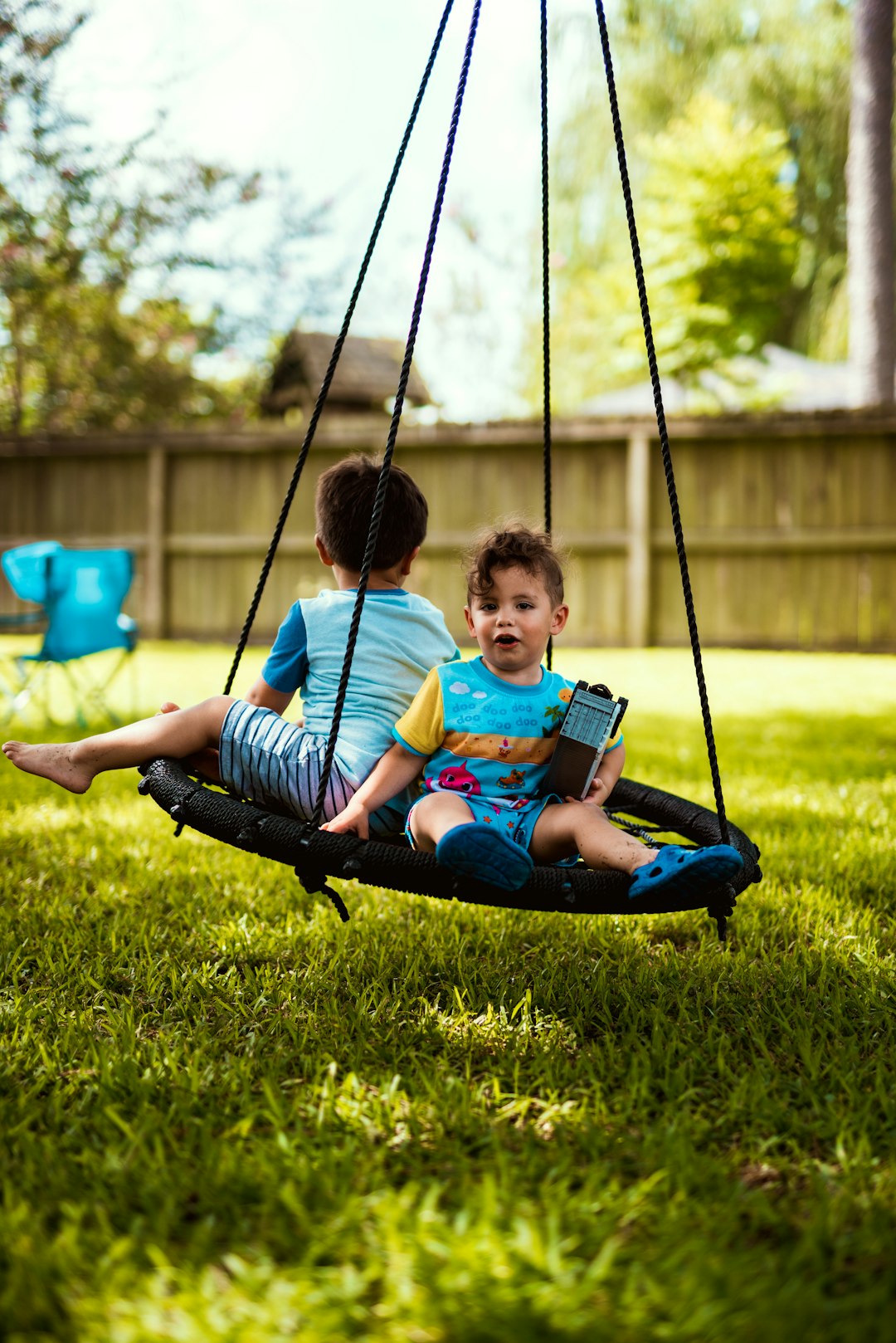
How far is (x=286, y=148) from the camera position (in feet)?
59.2

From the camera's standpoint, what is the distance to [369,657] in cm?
249

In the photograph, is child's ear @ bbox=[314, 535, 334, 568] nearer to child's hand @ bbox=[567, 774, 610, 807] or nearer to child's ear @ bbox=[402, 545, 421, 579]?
child's ear @ bbox=[402, 545, 421, 579]

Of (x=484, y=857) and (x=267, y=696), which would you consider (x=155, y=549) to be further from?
(x=484, y=857)

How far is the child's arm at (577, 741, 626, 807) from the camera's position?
91.6 inches

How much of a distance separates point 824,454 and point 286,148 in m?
12.4

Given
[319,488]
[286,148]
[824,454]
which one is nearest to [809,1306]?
[319,488]

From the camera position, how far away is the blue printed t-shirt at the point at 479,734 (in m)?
2.24

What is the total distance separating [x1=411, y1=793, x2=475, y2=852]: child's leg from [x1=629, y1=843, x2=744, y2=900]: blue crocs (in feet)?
1.16

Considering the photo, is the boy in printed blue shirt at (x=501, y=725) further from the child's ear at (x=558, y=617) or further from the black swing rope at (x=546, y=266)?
the black swing rope at (x=546, y=266)

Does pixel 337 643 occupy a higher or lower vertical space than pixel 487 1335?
higher

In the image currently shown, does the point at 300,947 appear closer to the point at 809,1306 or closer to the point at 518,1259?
the point at 518,1259

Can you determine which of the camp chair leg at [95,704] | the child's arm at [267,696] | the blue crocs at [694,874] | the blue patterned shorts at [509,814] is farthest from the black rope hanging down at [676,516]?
the camp chair leg at [95,704]

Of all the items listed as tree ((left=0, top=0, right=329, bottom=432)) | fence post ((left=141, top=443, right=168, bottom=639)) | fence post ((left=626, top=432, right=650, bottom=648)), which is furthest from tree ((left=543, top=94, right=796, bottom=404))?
fence post ((left=141, top=443, right=168, bottom=639))

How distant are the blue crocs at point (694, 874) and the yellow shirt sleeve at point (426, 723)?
0.52 m
